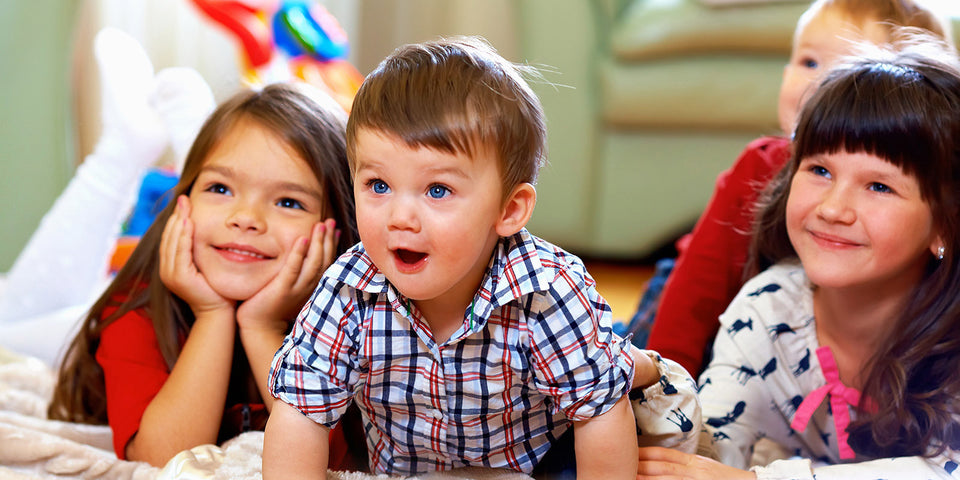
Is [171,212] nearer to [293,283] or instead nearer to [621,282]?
[293,283]

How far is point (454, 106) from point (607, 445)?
306 mm

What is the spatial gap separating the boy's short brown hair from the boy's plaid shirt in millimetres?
88

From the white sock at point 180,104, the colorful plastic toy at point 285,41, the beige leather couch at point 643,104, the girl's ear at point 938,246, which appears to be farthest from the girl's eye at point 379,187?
the beige leather couch at point 643,104

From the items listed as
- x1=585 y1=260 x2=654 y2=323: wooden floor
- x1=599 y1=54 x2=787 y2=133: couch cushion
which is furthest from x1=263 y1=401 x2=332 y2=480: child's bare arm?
x1=599 y1=54 x2=787 y2=133: couch cushion

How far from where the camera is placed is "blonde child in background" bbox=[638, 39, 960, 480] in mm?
894

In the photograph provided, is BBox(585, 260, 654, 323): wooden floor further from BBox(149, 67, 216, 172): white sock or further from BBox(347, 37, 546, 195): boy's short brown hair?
BBox(347, 37, 546, 195): boy's short brown hair

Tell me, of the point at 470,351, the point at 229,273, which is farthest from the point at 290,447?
the point at 229,273

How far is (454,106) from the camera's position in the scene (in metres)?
0.66

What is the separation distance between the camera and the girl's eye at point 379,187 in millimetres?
687

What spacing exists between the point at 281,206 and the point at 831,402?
634 mm

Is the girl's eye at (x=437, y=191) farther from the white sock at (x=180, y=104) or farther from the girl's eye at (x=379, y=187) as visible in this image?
the white sock at (x=180, y=104)

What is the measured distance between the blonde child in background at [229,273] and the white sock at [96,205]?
0.38m

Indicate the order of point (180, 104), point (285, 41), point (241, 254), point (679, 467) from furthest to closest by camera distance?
1. point (285, 41)
2. point (180, 104)
3. point (241, 254)
4. point (679, 467)

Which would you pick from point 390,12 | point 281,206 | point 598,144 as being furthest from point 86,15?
point 281,206
